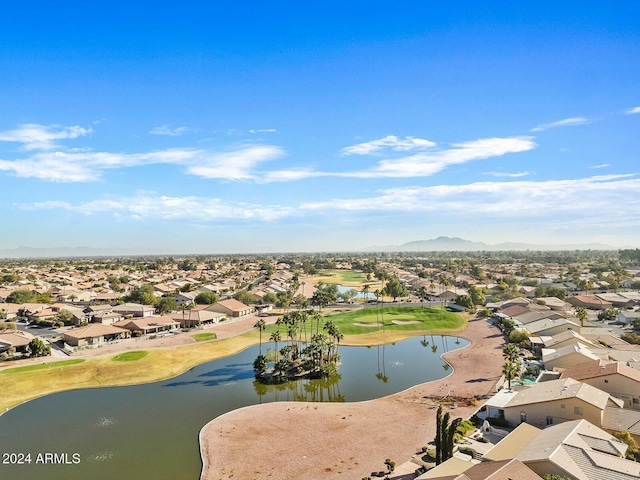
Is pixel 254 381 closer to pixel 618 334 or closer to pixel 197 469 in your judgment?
pixel 197 469

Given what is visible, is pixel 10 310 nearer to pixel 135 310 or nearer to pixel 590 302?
pixel 135 310

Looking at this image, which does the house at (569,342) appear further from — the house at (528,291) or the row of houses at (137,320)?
the row of houses at (137,320)

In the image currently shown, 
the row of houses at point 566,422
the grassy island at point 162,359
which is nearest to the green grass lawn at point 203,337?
the grassy island at point 162,359

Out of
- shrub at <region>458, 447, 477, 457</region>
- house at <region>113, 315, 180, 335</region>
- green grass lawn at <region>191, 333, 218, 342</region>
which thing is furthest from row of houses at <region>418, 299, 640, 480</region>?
house at <region>113, 315, 180, 335</region>

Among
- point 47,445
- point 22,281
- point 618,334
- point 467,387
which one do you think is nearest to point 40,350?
point 47,445

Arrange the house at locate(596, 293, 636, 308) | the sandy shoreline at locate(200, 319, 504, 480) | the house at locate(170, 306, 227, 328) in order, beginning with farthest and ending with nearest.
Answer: the house at locate(596, 293, 636, 308)
the house at locate(170, 306, 227, 328)
the sandy shoreline at locate(200, 319, 504, 480)

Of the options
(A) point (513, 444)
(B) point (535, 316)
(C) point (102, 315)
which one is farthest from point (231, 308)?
(A) point (513, 444)

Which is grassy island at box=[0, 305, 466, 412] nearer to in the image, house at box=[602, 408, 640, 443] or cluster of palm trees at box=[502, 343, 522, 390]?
cluster of palm trees at box=[502, 343, 522, 390]
